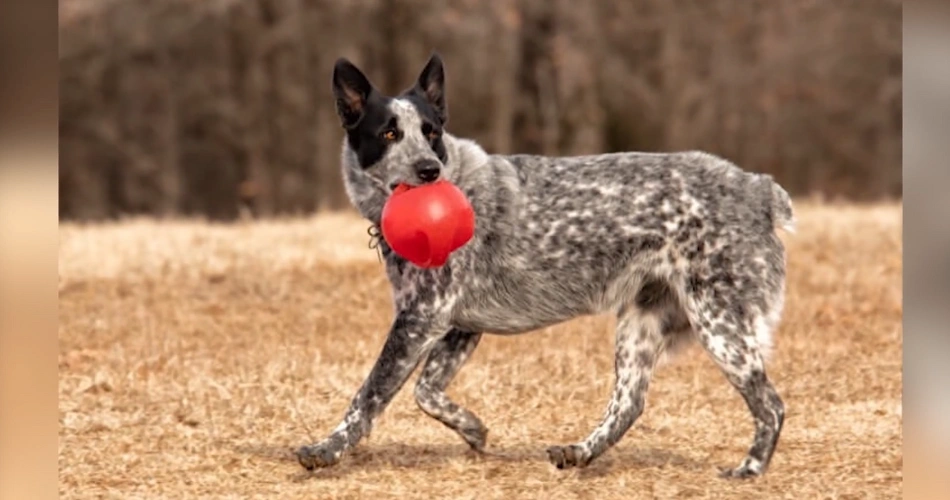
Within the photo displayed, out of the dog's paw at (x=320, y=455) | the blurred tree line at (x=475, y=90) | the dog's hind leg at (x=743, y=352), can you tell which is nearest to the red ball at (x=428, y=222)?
the dog's paw at (x=320, y=455)

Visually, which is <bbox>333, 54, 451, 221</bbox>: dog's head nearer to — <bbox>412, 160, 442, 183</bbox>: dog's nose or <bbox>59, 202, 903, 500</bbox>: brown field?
<bbox>412, 160, 442, 183</bbox>: dog's nose

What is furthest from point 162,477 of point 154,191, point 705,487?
point 154,191

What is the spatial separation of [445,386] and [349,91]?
1.35 meters

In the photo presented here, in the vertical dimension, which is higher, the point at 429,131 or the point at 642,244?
the point at 429,131

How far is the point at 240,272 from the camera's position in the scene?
39.1ft

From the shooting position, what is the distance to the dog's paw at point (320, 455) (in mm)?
6328

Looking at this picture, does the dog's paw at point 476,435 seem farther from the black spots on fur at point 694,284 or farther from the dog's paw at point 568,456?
the black spots on fur at point 694,284

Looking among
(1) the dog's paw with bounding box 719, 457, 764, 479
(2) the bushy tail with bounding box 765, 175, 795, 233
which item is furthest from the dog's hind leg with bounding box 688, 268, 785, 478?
(2) the bushy tail with bounding box 765, 175, 795, 233

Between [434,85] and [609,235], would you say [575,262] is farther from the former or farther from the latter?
[434,85]

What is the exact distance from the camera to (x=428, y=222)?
605cm

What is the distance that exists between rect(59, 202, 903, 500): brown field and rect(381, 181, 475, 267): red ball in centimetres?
98

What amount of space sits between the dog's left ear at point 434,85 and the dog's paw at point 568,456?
149cm

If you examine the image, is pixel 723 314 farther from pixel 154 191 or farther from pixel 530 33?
pixel 154 191

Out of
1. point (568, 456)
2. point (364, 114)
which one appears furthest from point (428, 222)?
point (568, 456)
